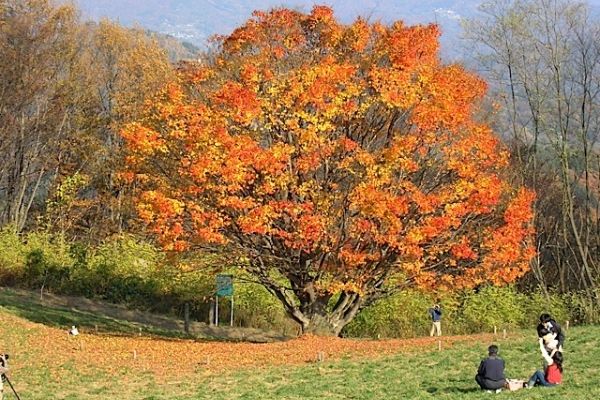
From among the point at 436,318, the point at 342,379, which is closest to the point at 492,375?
the point at 342,379

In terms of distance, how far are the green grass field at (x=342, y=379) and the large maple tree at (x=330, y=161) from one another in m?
3.61

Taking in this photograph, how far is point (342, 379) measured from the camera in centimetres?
1889

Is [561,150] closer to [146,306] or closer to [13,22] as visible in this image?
[146,306]

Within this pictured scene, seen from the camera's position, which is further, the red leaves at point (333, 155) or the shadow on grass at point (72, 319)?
the shadow on grass at point (72, 319)

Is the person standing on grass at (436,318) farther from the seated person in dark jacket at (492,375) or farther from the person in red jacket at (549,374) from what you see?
the seated person in dark jacket at (492,375)

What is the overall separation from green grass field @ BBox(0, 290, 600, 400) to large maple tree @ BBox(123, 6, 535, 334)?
361cm

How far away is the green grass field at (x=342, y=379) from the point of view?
1655 cm

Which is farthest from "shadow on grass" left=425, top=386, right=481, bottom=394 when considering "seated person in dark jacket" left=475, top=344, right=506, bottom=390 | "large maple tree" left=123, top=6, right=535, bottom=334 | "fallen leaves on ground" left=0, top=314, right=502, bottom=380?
"large maple tree" left=123, top=6, right=535, bottom=334

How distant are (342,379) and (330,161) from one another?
818 cm

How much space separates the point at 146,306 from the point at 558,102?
23.1 metres

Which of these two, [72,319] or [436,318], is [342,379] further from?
[72,319]

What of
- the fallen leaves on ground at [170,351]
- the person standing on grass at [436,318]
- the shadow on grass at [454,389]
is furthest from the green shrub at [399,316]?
the shadow on grass at [454,389]

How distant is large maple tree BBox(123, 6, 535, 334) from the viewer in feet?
77.2

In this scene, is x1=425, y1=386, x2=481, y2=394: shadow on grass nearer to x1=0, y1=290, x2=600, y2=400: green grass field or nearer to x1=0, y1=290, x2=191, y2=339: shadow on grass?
x1=0, y1=290, x2=600, y2=400: green grass field
